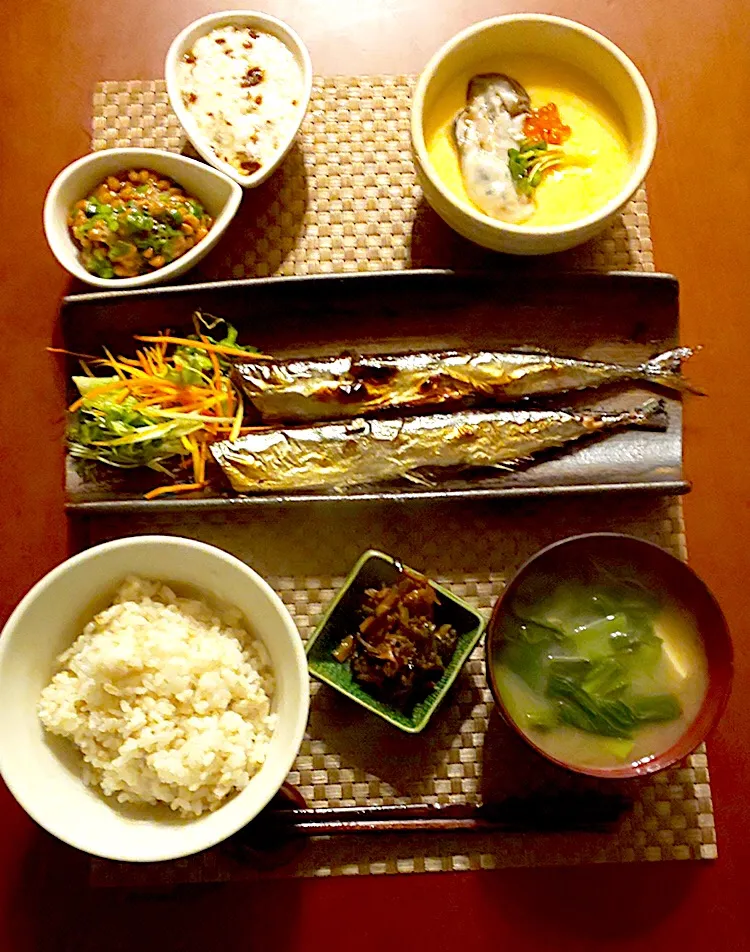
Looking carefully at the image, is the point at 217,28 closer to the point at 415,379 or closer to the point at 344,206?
the point at 344,206

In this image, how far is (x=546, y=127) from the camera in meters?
1.67

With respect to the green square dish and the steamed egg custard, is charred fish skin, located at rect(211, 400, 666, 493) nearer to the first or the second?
the green square dish

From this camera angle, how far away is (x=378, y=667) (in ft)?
4.90

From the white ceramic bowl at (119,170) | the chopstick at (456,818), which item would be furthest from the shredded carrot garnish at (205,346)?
the chopstick at (456,818)

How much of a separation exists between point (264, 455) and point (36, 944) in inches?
39.0

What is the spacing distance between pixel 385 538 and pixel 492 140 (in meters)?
0.78

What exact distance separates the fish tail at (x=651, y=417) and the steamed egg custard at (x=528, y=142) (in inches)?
15.0

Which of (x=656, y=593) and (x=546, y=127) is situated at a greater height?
(x=546, y=127)

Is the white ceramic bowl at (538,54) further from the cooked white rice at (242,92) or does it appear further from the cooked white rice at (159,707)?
the cooked white rice at (159,707)

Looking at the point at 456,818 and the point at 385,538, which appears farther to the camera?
the point at 385,538

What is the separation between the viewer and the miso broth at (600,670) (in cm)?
146

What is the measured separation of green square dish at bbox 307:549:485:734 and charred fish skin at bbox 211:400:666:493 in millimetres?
172

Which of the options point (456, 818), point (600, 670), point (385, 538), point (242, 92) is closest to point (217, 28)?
point (242, 92)

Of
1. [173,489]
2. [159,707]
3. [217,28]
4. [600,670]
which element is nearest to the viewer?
[159,707]
